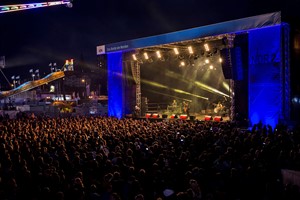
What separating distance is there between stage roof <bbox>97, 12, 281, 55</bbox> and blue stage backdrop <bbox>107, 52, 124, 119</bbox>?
1645mm

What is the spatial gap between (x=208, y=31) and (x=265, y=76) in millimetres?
4414

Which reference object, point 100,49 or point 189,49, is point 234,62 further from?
point 100,49

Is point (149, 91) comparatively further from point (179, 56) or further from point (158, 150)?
point (158, 150)

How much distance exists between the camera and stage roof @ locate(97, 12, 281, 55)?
16.1 m

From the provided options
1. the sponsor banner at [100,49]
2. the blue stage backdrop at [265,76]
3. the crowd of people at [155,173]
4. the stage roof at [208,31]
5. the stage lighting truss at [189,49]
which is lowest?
the crowd of people at [155,173]

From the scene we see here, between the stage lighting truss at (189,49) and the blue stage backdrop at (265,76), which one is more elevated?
the stage lighting truss at (189,49)

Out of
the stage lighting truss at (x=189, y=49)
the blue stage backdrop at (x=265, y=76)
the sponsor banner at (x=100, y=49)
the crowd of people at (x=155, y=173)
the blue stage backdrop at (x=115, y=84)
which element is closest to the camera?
the crowd of people at (x=155, y=173)

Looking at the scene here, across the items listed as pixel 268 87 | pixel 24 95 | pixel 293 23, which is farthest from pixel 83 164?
pixel 24 95

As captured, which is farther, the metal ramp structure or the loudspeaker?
the metal ramp structure

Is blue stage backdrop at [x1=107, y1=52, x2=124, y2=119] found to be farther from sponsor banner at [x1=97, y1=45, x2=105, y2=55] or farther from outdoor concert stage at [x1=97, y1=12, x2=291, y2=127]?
sponsor banner at [x1=97, y1=45, x2=105, y2=55]

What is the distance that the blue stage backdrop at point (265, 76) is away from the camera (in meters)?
16.1

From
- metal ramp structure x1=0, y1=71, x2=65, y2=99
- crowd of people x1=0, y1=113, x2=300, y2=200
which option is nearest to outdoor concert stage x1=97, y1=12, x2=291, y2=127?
Answer: crowd of people x1=0, y1=113, x2=300, y2=200

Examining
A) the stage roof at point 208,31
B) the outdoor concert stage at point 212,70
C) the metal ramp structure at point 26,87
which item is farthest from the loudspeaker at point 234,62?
the metal ramp structure at point 26,87

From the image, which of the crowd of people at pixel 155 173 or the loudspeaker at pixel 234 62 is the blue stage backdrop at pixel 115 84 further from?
the crowd of people at pixel 155 173
